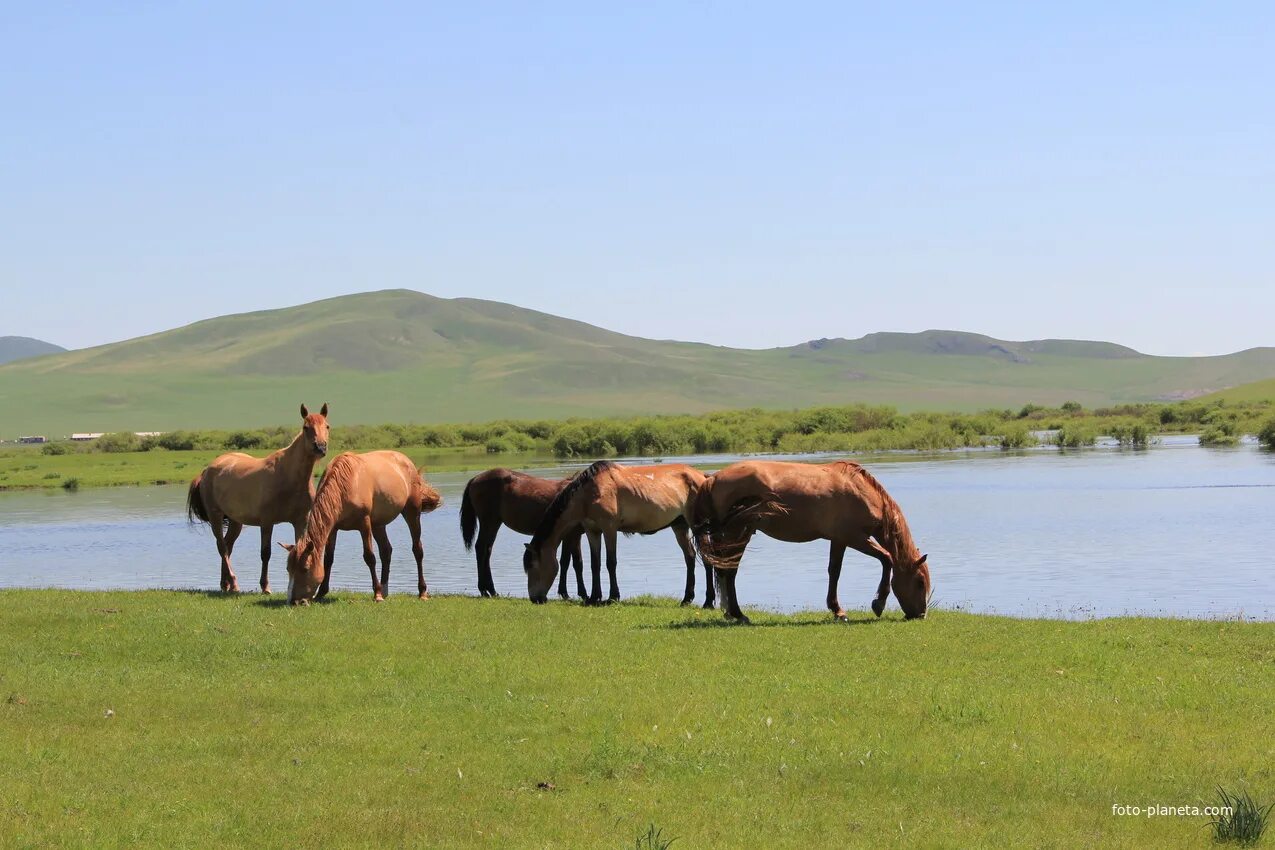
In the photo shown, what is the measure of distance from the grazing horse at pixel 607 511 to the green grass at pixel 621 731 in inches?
113

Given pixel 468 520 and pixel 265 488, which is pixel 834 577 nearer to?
pixel 468 520

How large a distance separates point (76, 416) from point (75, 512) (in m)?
163

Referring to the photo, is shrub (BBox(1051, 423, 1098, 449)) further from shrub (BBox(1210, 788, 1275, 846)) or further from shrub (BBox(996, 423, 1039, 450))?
Answer: shrub (BBox(1210, 788, 1275, 846))

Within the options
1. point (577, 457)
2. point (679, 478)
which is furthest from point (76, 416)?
point (679, 478)

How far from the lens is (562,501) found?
17312 millimetres

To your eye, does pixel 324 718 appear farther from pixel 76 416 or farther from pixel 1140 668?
pixel 76 416

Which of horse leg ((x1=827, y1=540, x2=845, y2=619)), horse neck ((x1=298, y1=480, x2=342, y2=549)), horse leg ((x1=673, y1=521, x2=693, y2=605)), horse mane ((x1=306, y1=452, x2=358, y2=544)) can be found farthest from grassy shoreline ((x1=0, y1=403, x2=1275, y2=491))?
horse leg ((x1=827, y1=540, x2=845, y2=619))

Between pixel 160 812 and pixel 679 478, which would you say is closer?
pixel 160 812

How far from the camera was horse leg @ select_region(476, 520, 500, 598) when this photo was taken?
18.7 meters

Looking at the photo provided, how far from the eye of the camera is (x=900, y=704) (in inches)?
400

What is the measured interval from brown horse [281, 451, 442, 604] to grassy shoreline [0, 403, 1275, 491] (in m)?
39.8

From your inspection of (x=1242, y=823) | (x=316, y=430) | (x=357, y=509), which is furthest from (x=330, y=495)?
(x=1242, y=823)

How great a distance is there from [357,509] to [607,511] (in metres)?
3.21

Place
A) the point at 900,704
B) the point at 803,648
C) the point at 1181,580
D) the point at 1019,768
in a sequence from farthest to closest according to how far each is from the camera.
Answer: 1. the point at 1181,580
2. the point at 803,648
3. the point at 900,704
4. the point at 1019,768
